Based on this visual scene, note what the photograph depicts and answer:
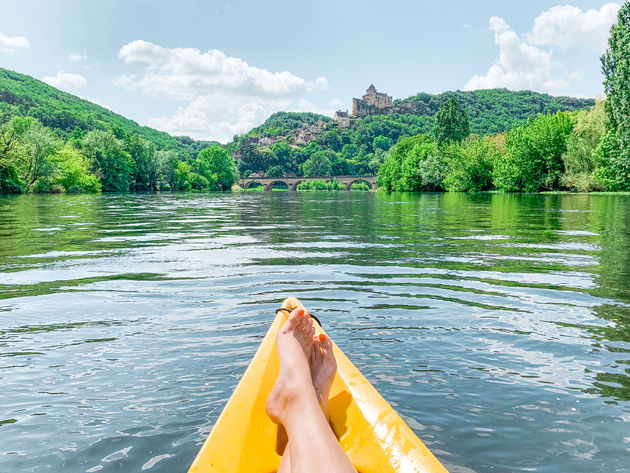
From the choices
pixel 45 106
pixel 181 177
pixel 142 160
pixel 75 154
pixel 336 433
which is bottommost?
pixel 336 433

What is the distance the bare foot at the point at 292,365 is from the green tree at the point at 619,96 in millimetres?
41269

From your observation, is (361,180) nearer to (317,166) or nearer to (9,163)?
(317,166)

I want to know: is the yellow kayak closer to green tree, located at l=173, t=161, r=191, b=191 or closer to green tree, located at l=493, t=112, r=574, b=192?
green tree, located at l=493, t=112, r=574, b=192

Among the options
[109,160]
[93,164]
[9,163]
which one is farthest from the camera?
[109,160]

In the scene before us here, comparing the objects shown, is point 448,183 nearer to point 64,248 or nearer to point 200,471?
point 64,248

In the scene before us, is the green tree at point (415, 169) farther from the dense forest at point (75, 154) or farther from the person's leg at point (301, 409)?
the person's leg at point (301, 409)

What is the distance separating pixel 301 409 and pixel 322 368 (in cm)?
65

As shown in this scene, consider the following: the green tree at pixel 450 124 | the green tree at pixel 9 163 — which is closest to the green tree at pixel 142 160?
the green tree at pixel 9 163

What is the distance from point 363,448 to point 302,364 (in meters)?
0.59

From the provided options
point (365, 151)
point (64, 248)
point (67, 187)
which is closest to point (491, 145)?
point (67, 187)

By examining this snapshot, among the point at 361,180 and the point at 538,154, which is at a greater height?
the point at 361,180

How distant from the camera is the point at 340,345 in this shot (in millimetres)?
4504

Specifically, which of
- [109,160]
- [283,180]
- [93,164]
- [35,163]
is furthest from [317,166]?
[35,163]

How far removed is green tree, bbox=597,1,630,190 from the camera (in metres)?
36.7
